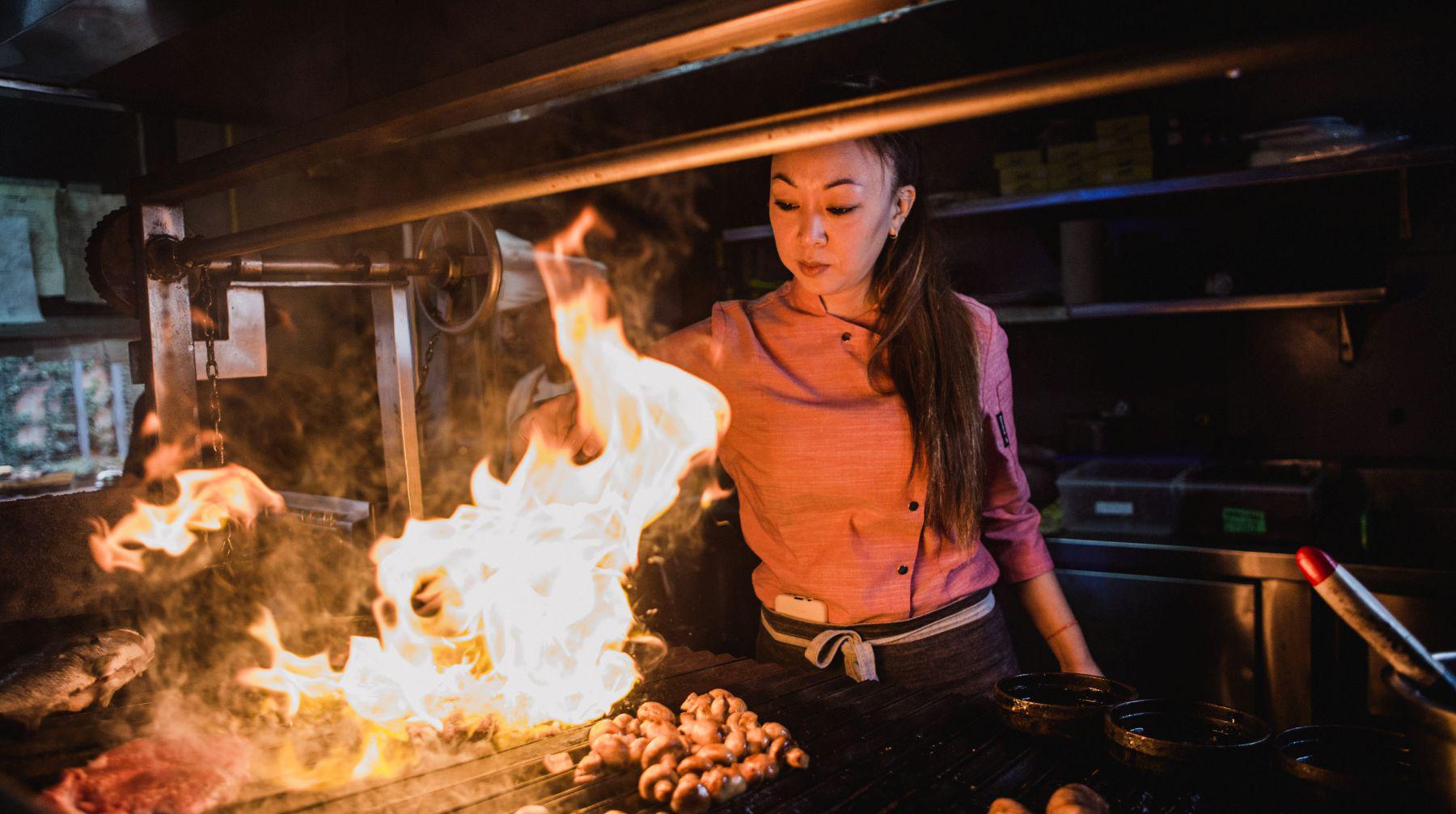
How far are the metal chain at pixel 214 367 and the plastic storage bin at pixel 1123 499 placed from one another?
11.7 ft

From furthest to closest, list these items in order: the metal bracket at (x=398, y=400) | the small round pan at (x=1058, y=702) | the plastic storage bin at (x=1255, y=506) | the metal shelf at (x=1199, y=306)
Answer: the metal shelf at (x=1199, y=306) < the plastic storage bin at (x=1255, y=506) < the metal bracket at (x=398, y=400) < the small round pan at (x=1058, y=702)

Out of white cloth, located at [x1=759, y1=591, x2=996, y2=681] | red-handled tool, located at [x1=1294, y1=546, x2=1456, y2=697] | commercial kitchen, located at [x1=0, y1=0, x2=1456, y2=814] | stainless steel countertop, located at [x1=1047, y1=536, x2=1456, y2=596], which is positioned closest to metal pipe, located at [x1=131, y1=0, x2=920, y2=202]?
commercial kitchen, located at [x1=0, y1=0, x2=1456, y2=814]

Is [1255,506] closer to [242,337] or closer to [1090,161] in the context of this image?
[1090,161]

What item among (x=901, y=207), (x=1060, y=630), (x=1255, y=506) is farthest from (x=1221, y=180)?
(x=1060, y=630)

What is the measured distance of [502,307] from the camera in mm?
5824

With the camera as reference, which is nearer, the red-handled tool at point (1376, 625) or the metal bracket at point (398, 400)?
the red-handled tool at point (1376, 625)

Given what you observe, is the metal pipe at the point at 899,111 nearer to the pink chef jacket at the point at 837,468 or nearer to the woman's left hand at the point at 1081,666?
the pink chef jacket at the point at 837,468

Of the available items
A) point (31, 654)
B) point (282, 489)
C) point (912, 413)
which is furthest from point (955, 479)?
point (282, 489)

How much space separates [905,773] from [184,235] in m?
2.21

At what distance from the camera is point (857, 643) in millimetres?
2322

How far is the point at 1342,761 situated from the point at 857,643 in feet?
3.70

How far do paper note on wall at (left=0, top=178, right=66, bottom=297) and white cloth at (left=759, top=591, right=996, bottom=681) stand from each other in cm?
489

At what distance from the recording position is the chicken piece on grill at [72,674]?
1849 millimetres

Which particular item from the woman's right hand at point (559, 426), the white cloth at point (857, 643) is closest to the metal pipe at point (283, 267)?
the woman's right hand at point (559, 426)
